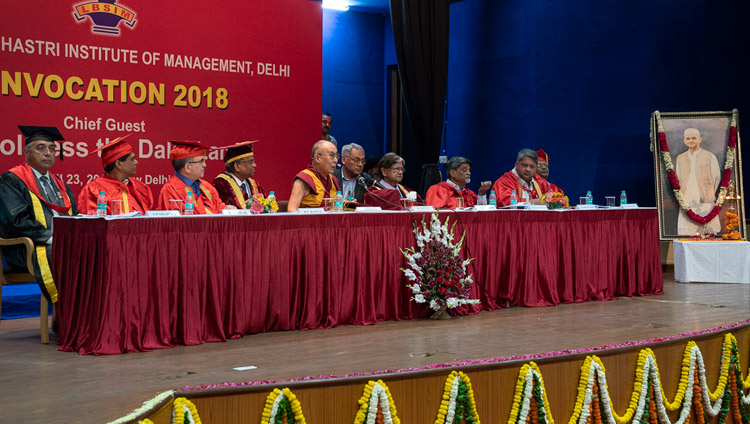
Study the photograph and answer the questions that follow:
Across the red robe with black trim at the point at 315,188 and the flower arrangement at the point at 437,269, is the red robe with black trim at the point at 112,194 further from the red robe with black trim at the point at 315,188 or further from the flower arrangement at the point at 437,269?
the flower arrangement at the point at 437,269

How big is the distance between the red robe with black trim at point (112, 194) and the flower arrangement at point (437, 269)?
1830mm

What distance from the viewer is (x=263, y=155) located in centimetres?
828

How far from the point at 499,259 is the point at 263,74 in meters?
3.57

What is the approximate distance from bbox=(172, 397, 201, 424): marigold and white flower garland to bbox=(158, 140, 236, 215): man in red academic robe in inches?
88.3

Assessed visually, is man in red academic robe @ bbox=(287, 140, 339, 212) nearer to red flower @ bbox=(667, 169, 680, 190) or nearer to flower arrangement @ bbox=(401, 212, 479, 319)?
flower arrangement @ bbox=(401, 212, 479, 319)

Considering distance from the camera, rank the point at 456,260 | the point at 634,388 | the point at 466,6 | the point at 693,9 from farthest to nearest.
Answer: the point at 466,6 < the point at 693,9 < the point at 456,260 < the point at 634,388

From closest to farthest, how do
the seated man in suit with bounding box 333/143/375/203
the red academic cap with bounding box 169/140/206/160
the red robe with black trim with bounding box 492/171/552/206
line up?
1. the red academic cap with bounding box 169/140/206/160
2. the seated man in suit with bounding box 333/143/375/203
3. the red robe with black trim with bounding box 492/171/552/206

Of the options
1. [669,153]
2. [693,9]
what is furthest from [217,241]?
[693,9]

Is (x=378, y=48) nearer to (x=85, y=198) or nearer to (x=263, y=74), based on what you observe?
(x=263, y=74)

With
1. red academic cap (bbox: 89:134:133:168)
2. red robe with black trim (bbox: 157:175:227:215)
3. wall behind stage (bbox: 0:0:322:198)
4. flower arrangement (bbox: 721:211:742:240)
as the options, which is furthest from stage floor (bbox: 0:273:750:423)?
wall behind stage (bbox: 0:0:322:198)

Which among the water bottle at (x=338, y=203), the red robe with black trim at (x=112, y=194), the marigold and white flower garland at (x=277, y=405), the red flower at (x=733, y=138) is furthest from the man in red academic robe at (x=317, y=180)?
the red flower at (x=733, y=138)

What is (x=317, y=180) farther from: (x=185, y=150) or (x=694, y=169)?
(x=694, y=169)

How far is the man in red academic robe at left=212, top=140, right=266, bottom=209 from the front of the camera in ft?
19.5

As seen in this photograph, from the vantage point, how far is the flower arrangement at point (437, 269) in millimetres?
5457
